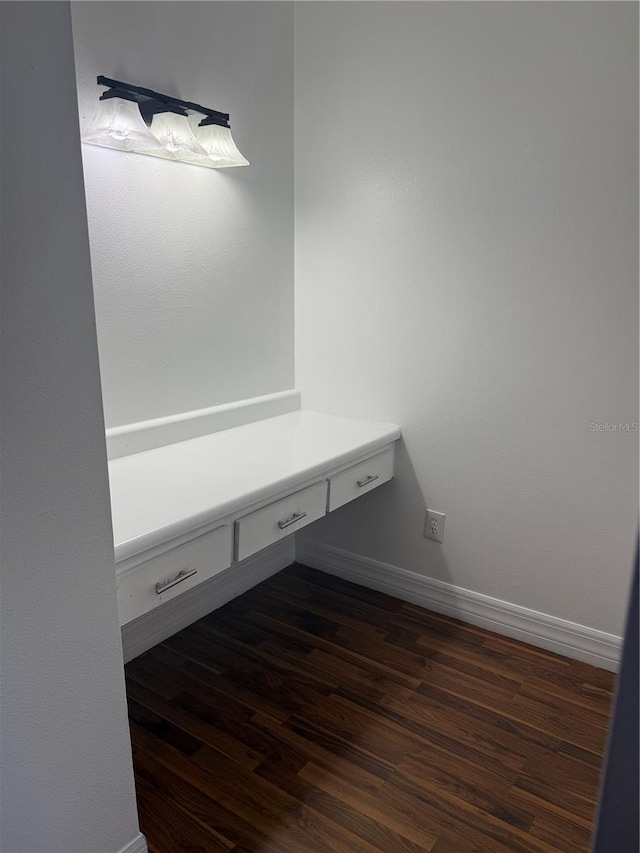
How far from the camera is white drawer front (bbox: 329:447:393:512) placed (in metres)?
2.10

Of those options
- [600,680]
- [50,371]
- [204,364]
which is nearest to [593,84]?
[204,364]

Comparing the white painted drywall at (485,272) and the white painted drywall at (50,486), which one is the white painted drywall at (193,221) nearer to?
the white painted drywall at (485,272)

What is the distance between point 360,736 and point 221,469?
34.7 inches

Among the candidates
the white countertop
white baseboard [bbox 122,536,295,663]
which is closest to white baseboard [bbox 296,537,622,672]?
white baseboard [bbox 122,536,295,663]

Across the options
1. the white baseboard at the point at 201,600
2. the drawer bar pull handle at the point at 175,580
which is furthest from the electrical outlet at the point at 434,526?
the drawer bar pull handle at the point at 175,580

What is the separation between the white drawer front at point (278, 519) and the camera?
1.72m

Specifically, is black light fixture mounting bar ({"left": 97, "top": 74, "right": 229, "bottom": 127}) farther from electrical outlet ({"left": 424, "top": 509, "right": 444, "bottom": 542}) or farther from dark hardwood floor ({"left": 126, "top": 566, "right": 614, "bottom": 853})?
dark hardwood floor ({"left": 126, "top": 566, "right": 614, "bottom": 853})

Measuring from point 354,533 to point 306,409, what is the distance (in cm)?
57

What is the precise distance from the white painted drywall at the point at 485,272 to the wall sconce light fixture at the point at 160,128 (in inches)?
21.5

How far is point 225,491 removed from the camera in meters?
1.68

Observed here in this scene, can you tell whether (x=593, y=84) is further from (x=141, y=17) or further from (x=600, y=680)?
(x=600, y=680)

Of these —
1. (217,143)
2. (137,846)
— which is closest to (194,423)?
(217,143)

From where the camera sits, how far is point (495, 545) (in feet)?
7.48

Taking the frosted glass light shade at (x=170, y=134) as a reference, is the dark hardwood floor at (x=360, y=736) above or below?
below
